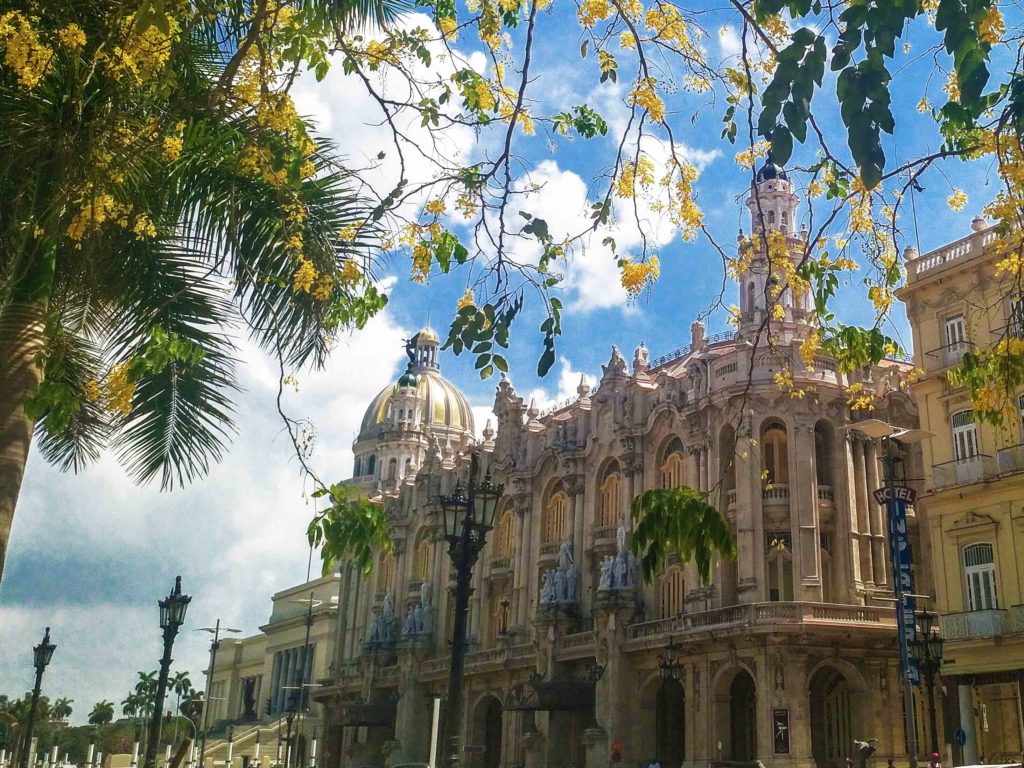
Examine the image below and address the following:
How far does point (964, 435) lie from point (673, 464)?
48.8 feet

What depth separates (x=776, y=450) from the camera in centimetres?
4000

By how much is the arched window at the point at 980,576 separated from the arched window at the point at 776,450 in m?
10.4

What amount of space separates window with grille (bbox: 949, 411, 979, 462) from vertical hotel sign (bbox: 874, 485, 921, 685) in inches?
77.9

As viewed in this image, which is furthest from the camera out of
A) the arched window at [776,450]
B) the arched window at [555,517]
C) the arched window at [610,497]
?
the arched window at [555,517]

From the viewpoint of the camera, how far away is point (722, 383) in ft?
134

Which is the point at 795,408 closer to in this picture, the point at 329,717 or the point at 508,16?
the point at 508,16

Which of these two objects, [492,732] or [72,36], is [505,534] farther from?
[72,36]

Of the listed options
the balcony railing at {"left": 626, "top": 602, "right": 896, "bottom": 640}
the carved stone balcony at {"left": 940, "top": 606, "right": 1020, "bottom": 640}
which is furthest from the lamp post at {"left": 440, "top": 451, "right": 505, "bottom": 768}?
the balcony railing at {"left": 626, "top": 602, "right": 896, "bottom": 640}

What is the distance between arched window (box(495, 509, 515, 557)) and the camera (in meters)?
52.9

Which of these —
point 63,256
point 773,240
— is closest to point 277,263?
point 63,256

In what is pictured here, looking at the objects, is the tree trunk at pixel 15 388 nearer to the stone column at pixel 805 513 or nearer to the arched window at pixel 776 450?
the stone column at pixel 805 513

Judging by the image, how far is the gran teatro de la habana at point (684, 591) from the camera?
36562 millimetres

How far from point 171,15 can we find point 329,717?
6075 centimetres

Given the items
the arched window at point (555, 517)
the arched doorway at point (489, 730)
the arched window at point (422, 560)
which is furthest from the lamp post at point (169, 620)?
the arched window at point (422, 560)
